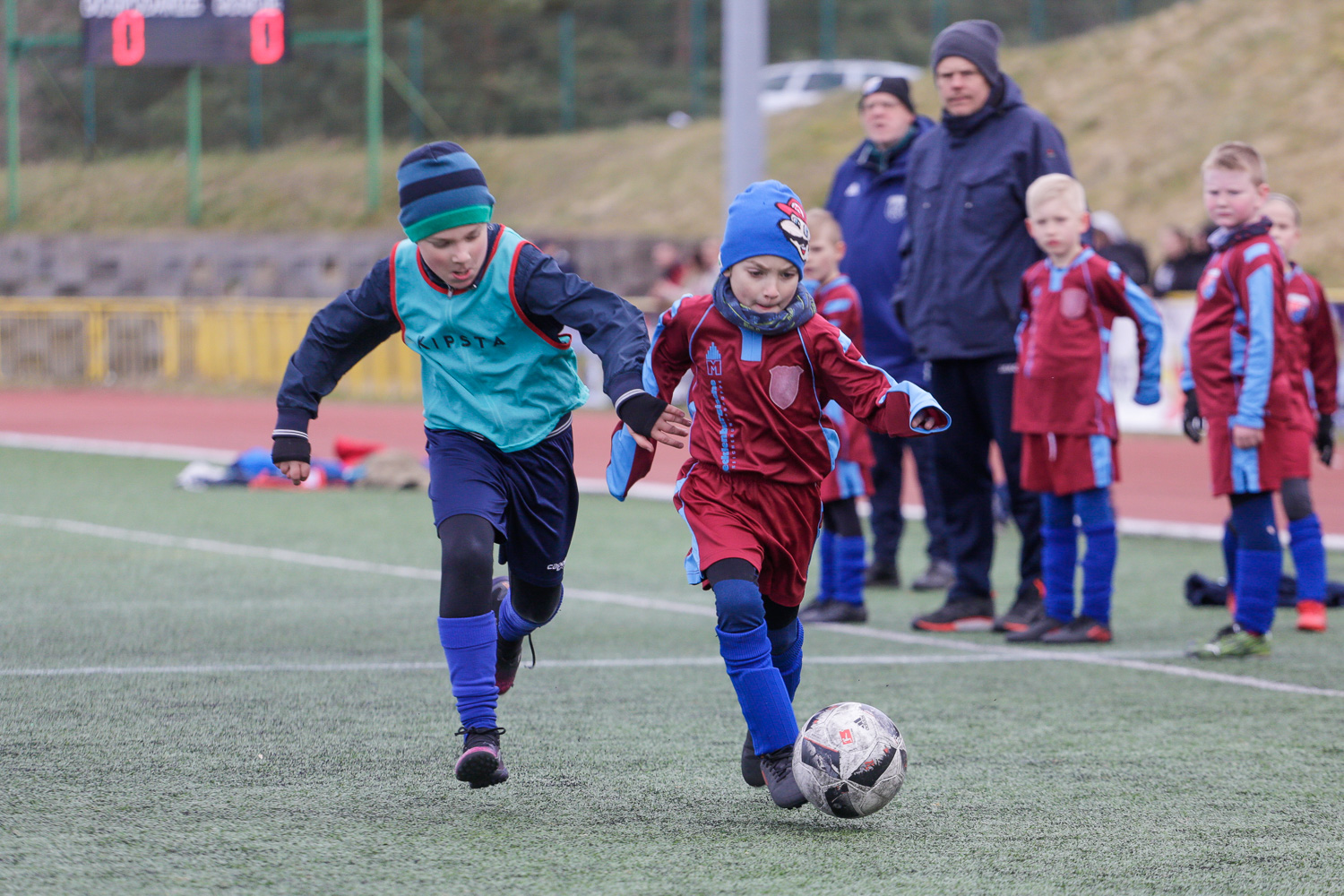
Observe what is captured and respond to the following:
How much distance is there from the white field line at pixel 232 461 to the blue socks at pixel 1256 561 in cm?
357

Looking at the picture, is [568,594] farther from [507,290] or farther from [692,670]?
[507,290]

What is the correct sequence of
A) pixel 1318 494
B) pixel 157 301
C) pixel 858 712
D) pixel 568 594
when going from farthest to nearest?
1. pixel 157 301
2. pixel 1318 494
3. pixel 568 594
4. pixel 858 712

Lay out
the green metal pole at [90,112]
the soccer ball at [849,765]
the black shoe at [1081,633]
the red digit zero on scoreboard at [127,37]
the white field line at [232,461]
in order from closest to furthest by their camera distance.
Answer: the soccer ball at [849,765], the black shoe at [1081,633], the white field line at [232,461], the red digit zero on scoreboard at [127,37], the green metal pole at [90,112]

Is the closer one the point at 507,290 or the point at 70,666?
the point at 507,290

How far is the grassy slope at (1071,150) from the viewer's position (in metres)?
24.7

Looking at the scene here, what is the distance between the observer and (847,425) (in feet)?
25.3

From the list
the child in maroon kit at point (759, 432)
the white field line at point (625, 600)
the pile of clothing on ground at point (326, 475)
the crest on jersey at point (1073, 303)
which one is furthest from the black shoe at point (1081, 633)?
the pile of clothing on ground at point (326, 475)

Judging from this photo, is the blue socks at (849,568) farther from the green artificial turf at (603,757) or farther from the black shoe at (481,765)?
the black shoe at (481,765)

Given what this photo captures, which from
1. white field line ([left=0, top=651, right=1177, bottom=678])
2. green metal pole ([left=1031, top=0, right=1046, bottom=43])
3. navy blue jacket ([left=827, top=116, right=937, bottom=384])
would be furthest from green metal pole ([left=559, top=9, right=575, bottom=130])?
white field line ([left=0, top=651, right=1177, bottom=678])

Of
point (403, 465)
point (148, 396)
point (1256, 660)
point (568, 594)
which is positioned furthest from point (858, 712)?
point (148, 396)

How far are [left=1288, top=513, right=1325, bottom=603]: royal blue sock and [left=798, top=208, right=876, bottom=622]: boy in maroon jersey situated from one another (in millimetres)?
1761

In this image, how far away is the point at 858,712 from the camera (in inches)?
165

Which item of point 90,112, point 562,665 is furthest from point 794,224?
point 90,112

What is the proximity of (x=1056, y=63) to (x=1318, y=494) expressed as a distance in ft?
56.6
